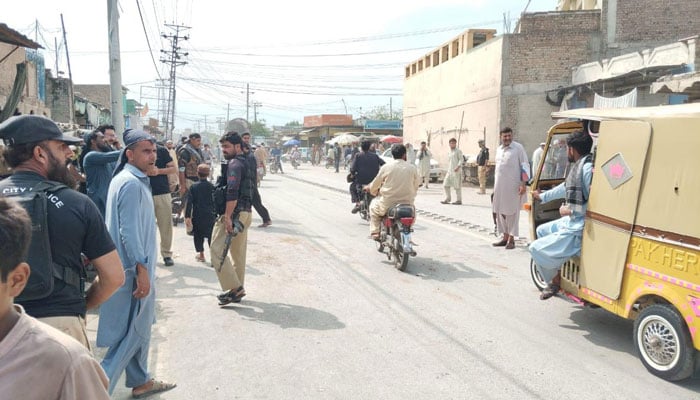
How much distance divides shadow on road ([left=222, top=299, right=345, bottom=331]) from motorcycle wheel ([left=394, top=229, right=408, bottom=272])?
76.6 inches

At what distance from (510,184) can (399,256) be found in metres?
2.67

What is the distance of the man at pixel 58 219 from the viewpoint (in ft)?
7.87

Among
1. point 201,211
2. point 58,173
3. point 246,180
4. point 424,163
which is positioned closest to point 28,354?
point 58,173

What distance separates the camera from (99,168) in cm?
609

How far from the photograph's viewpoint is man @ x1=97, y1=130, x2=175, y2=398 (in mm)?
3496

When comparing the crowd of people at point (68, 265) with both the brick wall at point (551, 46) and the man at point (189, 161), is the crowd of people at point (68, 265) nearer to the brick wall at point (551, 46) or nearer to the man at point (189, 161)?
the man at point (189, 161)

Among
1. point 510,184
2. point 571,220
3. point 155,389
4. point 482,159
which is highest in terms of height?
point 482,159

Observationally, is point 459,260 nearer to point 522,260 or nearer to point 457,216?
point 522,260

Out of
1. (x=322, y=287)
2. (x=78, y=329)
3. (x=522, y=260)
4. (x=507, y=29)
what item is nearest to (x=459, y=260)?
(x=522, y=260)

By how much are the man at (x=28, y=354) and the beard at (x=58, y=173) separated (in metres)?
1.05

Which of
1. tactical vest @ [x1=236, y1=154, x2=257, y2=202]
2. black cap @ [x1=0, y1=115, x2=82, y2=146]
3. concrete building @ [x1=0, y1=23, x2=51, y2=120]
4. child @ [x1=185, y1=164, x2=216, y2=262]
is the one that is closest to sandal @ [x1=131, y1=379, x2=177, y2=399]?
black cap @ [x1=0, y1=115, x2=82, y2=146]

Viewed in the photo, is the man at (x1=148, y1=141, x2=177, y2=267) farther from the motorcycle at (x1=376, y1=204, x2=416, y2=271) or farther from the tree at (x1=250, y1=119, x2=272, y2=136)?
the tree at (x1=250, y1=119, x2=272, y2=136)

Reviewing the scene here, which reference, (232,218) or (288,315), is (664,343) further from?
(232,218)

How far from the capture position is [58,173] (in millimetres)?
2523
